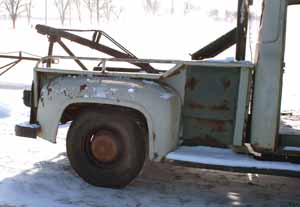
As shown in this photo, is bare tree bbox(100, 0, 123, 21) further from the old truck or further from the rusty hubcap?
the rusty hubcap

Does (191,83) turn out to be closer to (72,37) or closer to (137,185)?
(137,185)

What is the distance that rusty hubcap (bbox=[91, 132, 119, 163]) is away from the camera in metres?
4.86

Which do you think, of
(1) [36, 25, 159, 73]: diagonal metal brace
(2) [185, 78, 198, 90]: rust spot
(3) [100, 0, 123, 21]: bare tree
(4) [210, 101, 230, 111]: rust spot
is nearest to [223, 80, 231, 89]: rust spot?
(4) [210, 101, 230, 111]: rust spot

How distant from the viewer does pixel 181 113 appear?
4.71 metres

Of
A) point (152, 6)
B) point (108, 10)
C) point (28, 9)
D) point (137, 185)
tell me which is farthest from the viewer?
point (152, 6)

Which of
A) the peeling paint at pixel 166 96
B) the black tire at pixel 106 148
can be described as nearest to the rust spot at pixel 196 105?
the peeling paint at pixel 166 96

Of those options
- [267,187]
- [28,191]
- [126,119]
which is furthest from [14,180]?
[267,187]

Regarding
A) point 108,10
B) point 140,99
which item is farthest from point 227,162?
point 108,10

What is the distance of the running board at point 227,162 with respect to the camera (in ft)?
14.0

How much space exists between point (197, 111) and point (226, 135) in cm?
35

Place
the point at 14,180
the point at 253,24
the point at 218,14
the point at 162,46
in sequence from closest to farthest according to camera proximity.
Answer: the point at 253,24 → the point at 14,180 → the point at 162,46 → the point at 218,14

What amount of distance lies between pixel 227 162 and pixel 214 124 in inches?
16.1

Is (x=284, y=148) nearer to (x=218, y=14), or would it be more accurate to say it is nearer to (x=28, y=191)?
(x=28, y=191)

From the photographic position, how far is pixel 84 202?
453cm
